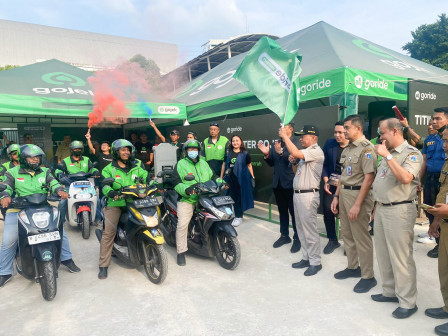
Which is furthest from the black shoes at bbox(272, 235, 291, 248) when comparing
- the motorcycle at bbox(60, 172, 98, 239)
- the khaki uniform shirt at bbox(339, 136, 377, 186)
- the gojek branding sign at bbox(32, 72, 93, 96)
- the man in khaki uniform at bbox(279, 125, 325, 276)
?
the gojek branding sign at bbox(32, 72, 93, 96)

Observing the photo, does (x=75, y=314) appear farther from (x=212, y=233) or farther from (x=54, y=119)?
(x=54, y=119)

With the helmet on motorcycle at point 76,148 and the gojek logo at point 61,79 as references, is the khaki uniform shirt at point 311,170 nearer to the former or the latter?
the helmet on motorcycle at point 76,148

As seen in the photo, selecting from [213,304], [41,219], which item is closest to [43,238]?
[41,219]

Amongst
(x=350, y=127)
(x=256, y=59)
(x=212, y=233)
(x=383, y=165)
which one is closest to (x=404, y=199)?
(x=383, y=165)

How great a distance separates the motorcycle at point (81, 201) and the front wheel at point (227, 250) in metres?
2.73

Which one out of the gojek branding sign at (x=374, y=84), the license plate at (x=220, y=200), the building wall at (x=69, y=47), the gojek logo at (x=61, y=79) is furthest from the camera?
the building wall at (x=69, y=47)

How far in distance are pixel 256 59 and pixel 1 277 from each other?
167 inches

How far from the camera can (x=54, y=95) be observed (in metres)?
8.42

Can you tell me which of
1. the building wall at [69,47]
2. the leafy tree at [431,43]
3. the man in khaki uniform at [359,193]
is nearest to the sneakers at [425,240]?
the man in khaki uniform at [359,193]

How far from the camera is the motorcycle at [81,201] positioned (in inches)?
230

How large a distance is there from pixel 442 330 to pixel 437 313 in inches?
11.7

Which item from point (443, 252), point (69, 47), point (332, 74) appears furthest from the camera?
point (69, 47)

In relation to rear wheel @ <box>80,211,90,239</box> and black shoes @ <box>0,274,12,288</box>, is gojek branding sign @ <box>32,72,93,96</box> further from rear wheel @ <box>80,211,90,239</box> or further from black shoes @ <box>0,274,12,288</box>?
black shoes @ <box>0,274,12,288</box>

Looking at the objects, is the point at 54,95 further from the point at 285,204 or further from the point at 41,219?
the point at 285,204
